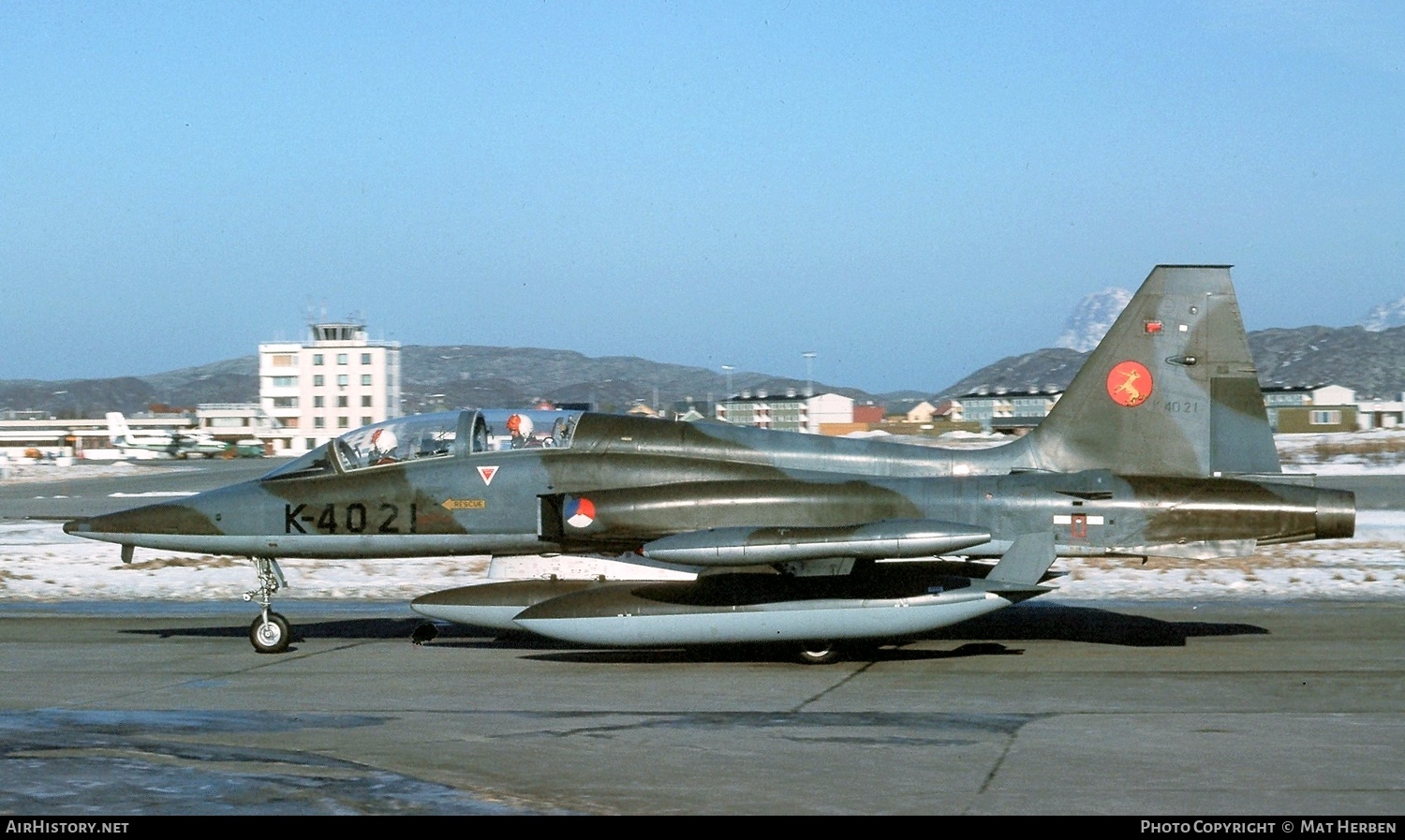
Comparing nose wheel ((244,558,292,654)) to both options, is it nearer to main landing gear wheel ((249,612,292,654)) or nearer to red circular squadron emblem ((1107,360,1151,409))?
main landing gear wheel ((249,612,292,654))

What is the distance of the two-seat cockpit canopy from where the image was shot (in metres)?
14.2

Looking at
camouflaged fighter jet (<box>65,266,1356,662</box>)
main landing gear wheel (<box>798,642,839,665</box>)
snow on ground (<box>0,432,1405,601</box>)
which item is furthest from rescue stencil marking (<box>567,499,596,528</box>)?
snow on ground (<box>0,432,1405,601</box>)

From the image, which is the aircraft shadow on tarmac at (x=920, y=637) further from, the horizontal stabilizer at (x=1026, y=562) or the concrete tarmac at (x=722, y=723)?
the horizontal stabilizer at (x=1026, y=562)

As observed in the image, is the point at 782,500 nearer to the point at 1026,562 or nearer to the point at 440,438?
the point at 1026,562

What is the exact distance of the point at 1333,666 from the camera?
12.0 m

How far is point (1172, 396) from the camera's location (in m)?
14.1

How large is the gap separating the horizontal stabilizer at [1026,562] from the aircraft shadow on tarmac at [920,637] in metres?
1.14

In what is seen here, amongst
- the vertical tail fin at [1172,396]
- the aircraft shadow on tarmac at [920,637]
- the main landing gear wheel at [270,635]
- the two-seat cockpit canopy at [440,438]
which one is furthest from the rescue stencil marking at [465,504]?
the vertical tail fin at [1172,396]

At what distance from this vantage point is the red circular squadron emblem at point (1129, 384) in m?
14.1

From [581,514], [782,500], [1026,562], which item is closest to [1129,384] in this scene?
[1026,562]

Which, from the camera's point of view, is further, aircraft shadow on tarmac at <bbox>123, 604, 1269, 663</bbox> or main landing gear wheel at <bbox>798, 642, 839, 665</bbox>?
aircraft shadow on tarmac at <bbox>123, 604, 1269, 663</bbox>

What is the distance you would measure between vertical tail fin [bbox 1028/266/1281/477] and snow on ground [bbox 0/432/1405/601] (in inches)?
183

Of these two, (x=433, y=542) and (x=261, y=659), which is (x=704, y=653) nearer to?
(x=433, y=542)
